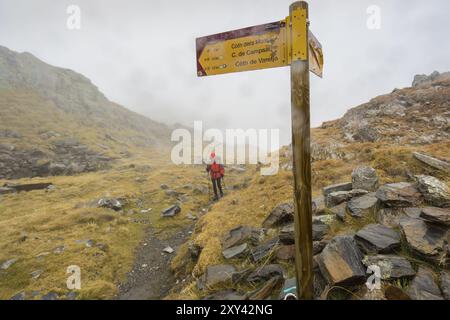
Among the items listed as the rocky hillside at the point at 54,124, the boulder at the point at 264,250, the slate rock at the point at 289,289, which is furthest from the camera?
the rocky hillside at the point at 54,124

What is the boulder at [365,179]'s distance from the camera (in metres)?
7.70

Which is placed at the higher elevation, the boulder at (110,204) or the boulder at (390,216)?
the boulder at (390,216)

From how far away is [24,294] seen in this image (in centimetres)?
852

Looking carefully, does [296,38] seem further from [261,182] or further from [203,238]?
[261,182]

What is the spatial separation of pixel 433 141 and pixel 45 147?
2373 inches

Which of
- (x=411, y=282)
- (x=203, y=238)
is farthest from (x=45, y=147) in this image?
(x=411, y=282)

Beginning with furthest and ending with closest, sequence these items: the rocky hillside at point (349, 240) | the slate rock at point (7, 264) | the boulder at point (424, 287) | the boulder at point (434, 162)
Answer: the slate rock at point (7, 264) → the boulder at point (434, 162) → the rocky hillside at point (349, 240) → the boulder at point (424, 287)

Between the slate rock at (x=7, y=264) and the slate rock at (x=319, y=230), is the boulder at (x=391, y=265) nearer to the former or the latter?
the slate rock at (x=319, y=230)

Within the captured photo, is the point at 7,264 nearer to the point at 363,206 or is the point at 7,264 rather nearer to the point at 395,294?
the point at 395,294

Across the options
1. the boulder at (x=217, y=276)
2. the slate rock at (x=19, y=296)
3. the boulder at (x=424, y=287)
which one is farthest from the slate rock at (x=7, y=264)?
the boulder at (x=424, y=287)

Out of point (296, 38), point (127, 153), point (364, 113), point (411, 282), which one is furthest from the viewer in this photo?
point (127, 153)

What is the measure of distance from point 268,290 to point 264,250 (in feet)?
5.66

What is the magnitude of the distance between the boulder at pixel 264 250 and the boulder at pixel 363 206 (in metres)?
2.25

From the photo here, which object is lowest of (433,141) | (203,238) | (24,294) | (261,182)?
(24,294)
